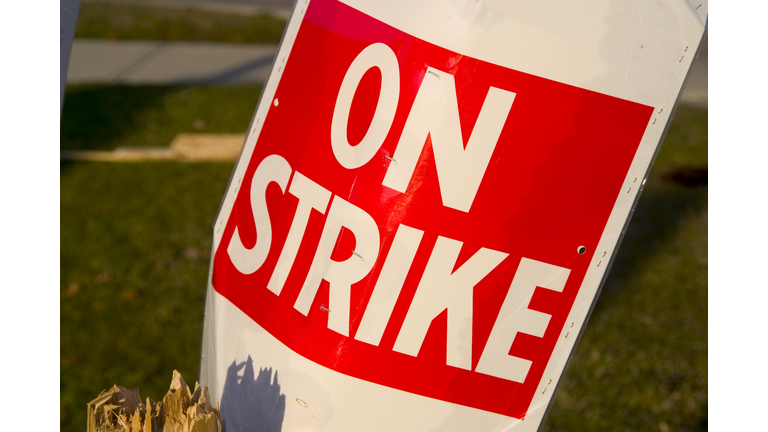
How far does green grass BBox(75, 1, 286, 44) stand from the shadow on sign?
7468mm

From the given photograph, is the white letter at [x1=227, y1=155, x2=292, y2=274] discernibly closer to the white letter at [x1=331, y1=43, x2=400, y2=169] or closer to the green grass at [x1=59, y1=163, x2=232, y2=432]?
the white letter at [x1=331, y1=43, x2=400, y2=169]

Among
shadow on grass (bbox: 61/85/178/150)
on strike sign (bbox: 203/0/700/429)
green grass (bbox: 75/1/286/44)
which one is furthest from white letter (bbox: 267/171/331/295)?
Result: green grass (bbox: 75/1/286/44)

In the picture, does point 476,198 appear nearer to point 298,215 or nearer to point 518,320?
point 518,320

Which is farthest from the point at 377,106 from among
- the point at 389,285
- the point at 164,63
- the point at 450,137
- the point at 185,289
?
the point at 164,63

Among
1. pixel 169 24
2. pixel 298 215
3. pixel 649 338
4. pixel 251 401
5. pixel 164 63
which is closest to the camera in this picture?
pixel 298 215

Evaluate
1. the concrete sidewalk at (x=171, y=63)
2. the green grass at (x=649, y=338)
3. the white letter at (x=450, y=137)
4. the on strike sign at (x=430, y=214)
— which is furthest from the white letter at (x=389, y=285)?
the concrete sidewalk at (x=171, y=63)

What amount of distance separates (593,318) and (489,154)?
2.60 metres

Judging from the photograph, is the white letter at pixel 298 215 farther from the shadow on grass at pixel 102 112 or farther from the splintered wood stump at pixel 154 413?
the shadow on grass at pixel 102 112

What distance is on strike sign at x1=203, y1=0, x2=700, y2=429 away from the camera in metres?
1.38

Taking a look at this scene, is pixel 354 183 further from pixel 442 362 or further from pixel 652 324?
pixel 652 324

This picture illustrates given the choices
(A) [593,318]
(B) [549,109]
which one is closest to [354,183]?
(B) [549,109]

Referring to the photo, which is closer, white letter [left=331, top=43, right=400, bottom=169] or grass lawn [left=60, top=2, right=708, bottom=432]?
white letter [left=331, top=43, right=400, bottom=169]

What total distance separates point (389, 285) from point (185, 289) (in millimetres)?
2515

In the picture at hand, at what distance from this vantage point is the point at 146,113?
5.98 metres
